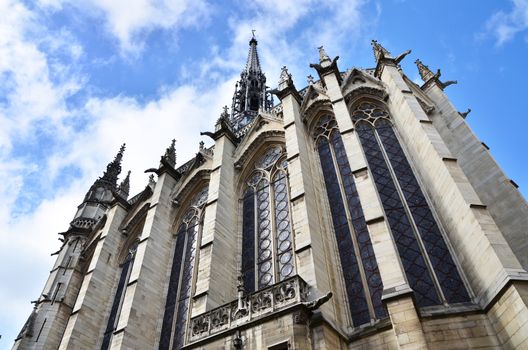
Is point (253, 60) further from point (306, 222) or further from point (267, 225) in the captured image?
point (306, 222)

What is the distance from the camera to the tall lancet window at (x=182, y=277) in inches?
474

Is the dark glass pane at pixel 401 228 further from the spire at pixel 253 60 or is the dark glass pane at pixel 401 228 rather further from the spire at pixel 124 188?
the spire at pixel 253 60

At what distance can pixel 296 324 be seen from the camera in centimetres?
730

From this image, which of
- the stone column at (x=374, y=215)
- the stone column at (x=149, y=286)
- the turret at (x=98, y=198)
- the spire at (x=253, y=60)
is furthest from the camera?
the spire at (x=253, y=60)

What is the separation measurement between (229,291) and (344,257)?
3.09 m

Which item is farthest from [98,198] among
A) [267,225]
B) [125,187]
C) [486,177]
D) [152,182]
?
[486,177]

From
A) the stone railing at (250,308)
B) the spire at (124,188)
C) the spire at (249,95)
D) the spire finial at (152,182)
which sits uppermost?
the spire at (249,95)

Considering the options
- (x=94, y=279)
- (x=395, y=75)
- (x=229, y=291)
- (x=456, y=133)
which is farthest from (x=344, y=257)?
(x=94, y=279)

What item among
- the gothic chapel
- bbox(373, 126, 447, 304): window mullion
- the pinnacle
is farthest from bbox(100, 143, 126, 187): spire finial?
bbox(373, 126, 447, 304): window mullion

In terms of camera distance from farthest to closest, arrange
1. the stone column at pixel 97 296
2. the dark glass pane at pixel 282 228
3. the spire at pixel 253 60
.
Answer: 1. the spire at pixel 253 60
2. the stone column at pixel 97 296
3. the dark glass pane at pixel 282 228

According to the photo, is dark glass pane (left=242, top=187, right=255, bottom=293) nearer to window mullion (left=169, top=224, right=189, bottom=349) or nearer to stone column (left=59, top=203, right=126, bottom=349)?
window mullion (left=169, top=224, right=189, bottom=349)

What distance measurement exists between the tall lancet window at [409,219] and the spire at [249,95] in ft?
49.9

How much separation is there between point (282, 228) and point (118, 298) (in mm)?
7158

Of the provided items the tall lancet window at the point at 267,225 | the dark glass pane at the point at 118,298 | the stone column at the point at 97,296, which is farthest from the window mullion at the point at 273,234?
the stone column at the point at 97,296
